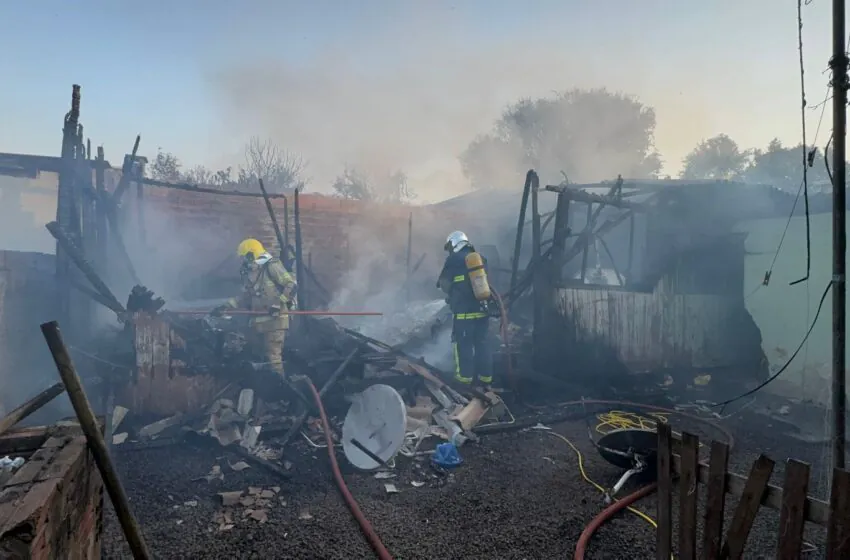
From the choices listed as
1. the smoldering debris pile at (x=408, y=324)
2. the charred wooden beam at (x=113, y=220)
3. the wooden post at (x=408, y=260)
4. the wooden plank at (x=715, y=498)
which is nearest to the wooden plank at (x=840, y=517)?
the wooden plank at (x=715, y=498)

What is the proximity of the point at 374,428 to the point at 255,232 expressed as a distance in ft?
30.1

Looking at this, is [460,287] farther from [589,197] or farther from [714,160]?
[714,160]

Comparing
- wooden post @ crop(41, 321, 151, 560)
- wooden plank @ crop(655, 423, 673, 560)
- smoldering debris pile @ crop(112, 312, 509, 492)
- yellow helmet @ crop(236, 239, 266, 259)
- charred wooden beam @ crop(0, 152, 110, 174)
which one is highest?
charred wooden beam @ crop(0, 152, 110, 174)

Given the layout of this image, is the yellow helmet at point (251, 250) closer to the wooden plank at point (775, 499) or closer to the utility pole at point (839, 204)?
the wooden plank at point (775, 499)

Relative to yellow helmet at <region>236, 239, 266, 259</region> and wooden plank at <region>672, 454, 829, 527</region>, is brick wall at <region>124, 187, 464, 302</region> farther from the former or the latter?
wooden plank at <region>672, 454, 829, 527</region>

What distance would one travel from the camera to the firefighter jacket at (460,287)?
8.11 m

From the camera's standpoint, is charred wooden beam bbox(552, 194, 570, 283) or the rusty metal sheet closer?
charred wooden beam bbox(552, 194, 570, 283)

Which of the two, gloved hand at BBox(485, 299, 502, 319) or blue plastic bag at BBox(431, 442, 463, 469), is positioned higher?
gloved hand at BBox(485, 299, 502, 319)

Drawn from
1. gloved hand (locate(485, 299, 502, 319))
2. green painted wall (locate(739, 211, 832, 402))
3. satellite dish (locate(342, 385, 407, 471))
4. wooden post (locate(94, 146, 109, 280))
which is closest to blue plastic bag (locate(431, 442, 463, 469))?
satellite dish (locate(342, 385, 407, 471))

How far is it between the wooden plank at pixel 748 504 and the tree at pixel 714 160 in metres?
39.3

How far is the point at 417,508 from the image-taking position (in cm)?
462

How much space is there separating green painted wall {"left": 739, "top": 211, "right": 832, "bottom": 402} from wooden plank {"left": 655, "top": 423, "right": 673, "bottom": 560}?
708cm

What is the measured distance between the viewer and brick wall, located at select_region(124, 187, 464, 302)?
12414 mm

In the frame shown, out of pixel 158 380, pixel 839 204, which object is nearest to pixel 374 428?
pixel 158 380
